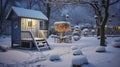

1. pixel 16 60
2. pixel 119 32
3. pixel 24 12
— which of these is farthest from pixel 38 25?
pixel 119 32

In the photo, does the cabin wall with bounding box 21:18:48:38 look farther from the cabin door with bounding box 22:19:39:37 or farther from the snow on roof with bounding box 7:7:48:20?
the snow on roof with bounding box 7:7:48:20

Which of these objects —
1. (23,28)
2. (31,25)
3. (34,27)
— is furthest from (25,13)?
(34,27)

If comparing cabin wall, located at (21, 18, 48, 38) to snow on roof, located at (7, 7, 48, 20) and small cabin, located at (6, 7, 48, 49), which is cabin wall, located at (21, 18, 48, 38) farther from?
snow on roof, located at (7, 7, 48, 20)

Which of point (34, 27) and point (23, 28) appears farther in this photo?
point (34, 27)

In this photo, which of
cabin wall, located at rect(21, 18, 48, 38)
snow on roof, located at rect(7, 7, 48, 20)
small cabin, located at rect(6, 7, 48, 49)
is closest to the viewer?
small cabin, located at rect(6, 7, 48, 49)

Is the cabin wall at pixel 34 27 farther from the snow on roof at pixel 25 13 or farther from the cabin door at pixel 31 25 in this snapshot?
the snow on roof at pixel 25 13

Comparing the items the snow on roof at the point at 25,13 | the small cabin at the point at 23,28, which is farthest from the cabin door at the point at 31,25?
the snow on roof at the point at 25,13

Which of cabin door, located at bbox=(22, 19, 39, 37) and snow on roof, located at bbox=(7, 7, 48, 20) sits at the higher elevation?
snow on roof, located at bbox=(7, 7, 48, 20)

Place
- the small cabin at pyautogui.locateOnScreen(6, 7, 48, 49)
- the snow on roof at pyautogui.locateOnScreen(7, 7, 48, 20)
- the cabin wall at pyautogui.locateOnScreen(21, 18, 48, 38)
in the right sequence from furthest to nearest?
the cabin wall at pyautogui.locateOnScreen(21, 18, 48, 38) < the snow on roof at pyautogui.locateOnScreen(7, 7, 48, 20) < the small cabin at pyautogui.locateOnScreen(6, 7, 48, 49)

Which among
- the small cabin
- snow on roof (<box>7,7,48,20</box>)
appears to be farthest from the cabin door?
snow on roof (<box>7,7,48,20</box>)

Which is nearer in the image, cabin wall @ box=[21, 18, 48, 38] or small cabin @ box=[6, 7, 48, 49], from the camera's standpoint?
small cabin @ box=[6, 7, 48, 49]

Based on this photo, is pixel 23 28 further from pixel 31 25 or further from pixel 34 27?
pixel 34 27

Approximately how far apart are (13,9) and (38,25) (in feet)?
10.6

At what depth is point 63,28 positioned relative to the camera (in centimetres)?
2500
